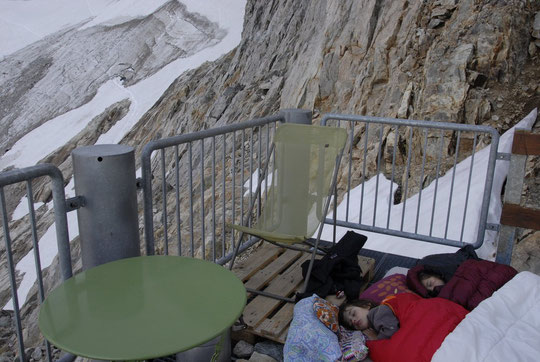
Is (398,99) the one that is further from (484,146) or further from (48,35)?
(48,35)

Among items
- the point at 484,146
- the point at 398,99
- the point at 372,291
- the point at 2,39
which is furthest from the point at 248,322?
the point at 2,39

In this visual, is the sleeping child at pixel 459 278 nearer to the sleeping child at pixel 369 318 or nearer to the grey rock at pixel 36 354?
the sleeping child at pixel 369 318

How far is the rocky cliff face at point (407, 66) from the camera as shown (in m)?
8.69

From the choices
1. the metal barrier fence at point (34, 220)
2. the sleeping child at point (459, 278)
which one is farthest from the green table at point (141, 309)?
the sleeping child at point (459, 278)

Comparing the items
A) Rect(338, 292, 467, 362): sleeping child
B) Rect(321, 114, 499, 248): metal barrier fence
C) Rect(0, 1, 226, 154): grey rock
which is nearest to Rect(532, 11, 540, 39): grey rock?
Rect(321, 114, 499, 248): metal barrier fence

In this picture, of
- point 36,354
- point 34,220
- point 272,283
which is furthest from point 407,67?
point 36,354

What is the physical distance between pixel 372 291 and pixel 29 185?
253 centimetres

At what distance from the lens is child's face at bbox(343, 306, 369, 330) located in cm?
311

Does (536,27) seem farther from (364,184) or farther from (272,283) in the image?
(272,283)

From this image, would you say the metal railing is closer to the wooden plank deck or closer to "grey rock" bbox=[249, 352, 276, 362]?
the wooden plank deck

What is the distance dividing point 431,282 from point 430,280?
0.06 feet

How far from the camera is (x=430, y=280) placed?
3561 mm

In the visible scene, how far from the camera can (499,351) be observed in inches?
93.8

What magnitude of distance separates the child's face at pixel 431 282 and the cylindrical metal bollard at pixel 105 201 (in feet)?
7.17
